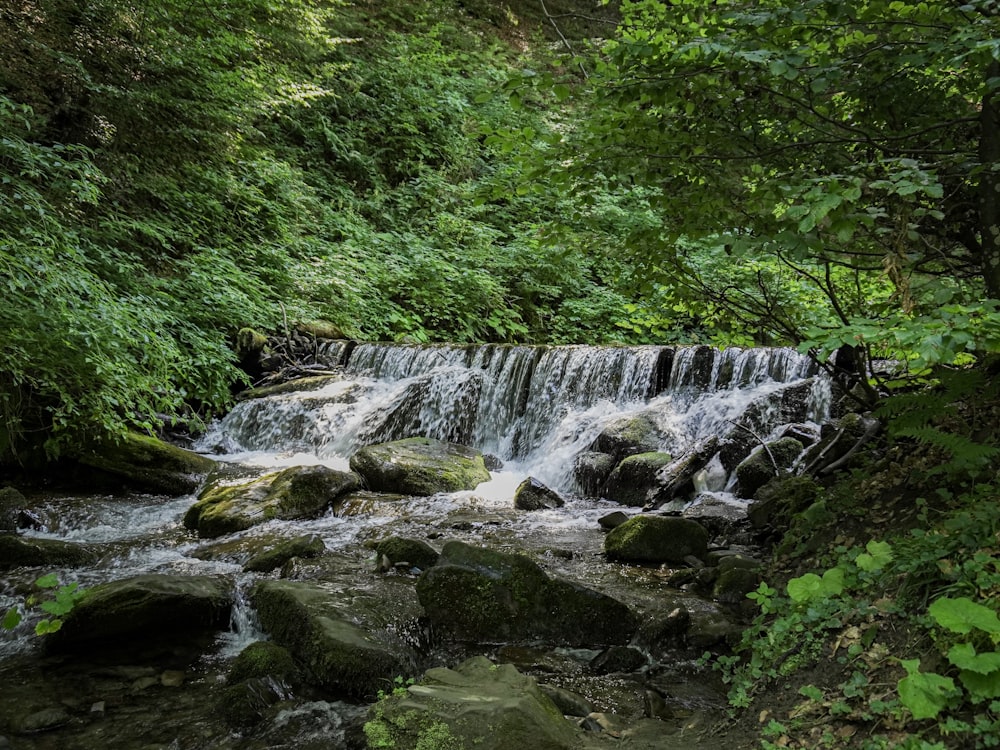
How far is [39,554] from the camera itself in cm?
528

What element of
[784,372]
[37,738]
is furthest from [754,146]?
[784,372]

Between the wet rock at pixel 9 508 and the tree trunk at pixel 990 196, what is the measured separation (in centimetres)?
830

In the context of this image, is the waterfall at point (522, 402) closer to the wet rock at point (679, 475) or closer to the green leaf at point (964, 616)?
the wet rock at point (679, 475)

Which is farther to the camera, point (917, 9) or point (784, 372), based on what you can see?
point (784, 372)

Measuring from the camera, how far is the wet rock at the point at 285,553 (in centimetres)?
533

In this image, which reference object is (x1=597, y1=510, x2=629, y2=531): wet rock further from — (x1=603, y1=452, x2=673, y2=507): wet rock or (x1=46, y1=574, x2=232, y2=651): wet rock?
(x1=46, y1=574, x2=232, y2=651): wet rock

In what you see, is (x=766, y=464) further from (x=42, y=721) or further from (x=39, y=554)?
(x=39, y=554)

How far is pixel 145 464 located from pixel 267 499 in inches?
95.3

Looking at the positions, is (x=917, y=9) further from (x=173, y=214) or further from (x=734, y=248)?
(x=173, y=214)

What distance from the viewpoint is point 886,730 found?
6.85 ft

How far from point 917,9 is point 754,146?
92cm

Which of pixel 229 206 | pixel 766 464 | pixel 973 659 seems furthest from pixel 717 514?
pixel 229 206

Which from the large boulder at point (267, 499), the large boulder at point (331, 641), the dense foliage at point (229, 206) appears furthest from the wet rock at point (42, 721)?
the large boulder at point (267, 499)

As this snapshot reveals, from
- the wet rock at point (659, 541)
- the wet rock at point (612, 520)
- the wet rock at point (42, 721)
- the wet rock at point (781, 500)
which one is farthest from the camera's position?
the wet rock at point (612, 520)
